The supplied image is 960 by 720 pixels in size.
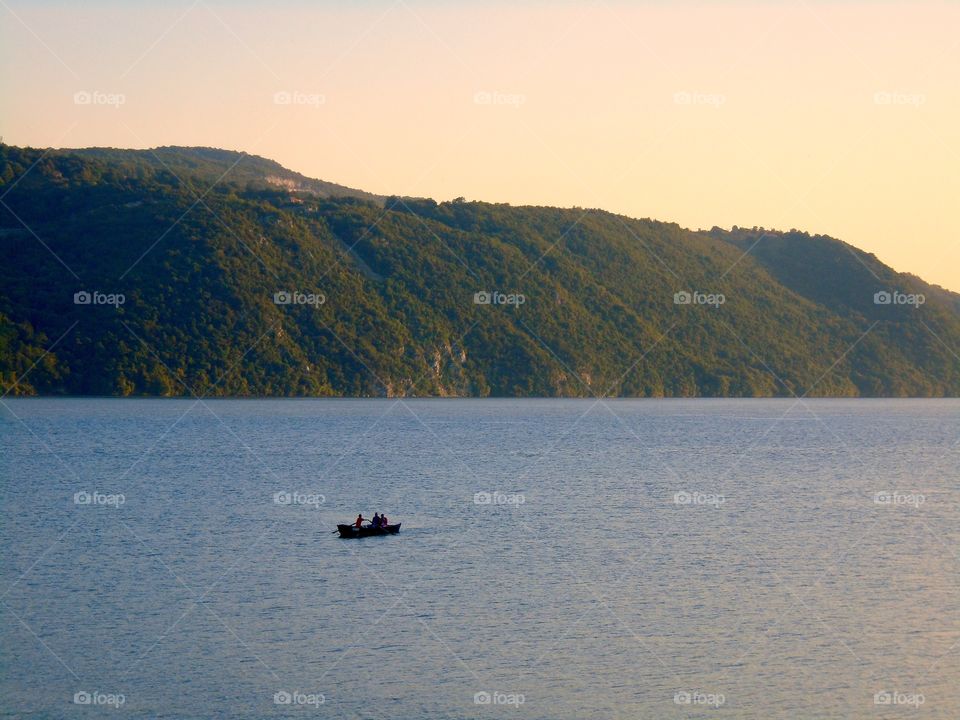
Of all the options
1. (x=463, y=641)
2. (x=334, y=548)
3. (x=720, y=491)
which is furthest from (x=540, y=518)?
(x=463, y=641)

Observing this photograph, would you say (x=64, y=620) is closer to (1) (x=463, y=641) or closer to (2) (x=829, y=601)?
(1) (x=463, y=641)

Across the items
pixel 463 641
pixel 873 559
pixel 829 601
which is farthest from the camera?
pixel 873 559

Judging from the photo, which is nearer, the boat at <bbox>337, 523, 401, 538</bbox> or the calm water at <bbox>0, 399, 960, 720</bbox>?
the calm water at <bbox>0, 399, 960, 720</bbox>

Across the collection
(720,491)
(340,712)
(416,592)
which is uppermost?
(720,491)

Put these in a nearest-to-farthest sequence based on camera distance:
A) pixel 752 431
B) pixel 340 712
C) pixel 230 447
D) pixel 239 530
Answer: pixel 340 712 < pixel 239 530 < pixel 230 447 < pixel 752 431

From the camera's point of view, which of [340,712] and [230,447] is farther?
[230,447]

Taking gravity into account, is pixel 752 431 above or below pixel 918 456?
above

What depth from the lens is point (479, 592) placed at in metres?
43.1

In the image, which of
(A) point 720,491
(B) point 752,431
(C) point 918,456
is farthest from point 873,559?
(B) point 752,431

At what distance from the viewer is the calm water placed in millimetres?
31688

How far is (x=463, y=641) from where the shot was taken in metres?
36.1

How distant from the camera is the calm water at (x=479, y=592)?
3169 centimetres

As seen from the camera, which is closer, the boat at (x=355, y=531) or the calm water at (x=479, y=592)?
the calm water at (x=479, y=592)

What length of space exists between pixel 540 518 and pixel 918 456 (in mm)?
62413
